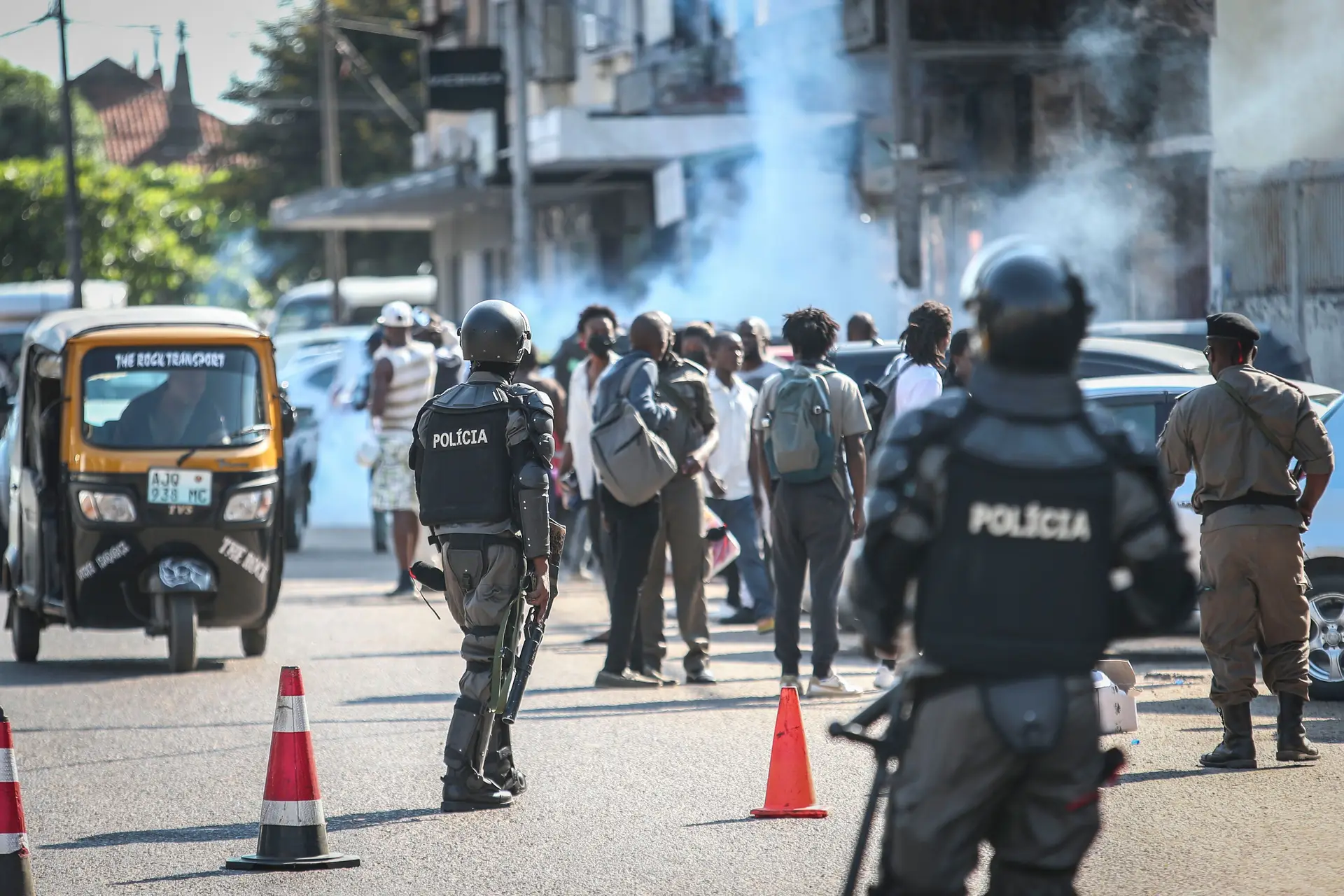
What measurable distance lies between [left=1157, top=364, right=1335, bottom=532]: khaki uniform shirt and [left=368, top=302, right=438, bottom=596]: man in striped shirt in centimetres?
746

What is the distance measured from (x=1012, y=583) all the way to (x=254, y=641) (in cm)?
887

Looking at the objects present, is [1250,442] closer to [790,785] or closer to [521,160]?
[790,785]

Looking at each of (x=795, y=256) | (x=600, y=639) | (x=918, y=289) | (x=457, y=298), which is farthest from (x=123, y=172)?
(x=600, y=639)

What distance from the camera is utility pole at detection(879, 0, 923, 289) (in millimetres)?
18250

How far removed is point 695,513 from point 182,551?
9.56ft

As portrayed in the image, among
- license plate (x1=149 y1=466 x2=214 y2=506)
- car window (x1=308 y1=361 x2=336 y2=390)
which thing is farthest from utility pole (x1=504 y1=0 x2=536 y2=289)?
license plate (x1=149 y1=466 x2=214 y2=506)

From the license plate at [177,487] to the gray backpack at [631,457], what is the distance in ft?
8.23

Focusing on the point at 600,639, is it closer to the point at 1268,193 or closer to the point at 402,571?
the point at 402,571

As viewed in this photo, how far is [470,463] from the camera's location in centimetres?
742

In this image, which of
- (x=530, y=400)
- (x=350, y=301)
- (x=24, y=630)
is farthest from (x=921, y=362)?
(x=350, y=301)

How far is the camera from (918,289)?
1872cm

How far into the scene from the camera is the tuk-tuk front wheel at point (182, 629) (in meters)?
11.4

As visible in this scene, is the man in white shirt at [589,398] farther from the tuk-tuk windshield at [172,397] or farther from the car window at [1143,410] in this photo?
the car window at [1143,410]

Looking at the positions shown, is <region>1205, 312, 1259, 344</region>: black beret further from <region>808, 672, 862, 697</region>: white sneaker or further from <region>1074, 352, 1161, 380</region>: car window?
<region>1074, 352, 1161, 380</region>: car window
